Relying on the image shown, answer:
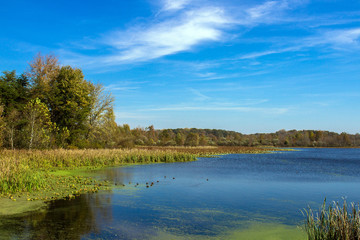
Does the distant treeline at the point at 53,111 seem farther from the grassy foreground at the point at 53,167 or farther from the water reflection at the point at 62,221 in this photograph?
the water reflection at the point at 62,221

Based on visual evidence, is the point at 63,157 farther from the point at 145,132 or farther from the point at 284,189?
the point at 145,132

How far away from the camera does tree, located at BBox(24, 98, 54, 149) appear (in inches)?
1092

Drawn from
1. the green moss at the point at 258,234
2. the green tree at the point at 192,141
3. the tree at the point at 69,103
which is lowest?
the green moss at the point at 258,234

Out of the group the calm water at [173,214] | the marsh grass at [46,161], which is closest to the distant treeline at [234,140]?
the marsh grass at [46,161]

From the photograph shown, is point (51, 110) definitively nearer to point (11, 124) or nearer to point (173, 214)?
point (11, 124)

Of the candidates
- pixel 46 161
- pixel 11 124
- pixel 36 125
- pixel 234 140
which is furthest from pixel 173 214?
pixel 234 140

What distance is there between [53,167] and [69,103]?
42.1 feet

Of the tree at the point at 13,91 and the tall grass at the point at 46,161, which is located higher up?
the tree at the point at 13,91

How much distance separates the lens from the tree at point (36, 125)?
91.0ft

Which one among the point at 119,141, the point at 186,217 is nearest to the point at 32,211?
the point at 186,217

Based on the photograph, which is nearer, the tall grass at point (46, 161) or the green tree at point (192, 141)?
the tall grass at point (46, 161)

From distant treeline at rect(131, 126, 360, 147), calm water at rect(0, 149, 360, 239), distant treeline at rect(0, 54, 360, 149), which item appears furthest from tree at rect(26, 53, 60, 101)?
distant treeline at rect(131, 126, 360, 147)

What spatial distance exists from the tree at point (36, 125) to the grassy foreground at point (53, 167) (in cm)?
422

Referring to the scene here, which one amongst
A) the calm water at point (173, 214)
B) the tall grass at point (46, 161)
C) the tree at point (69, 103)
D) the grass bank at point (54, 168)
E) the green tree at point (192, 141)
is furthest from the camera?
the green tree at point (192, 141)
